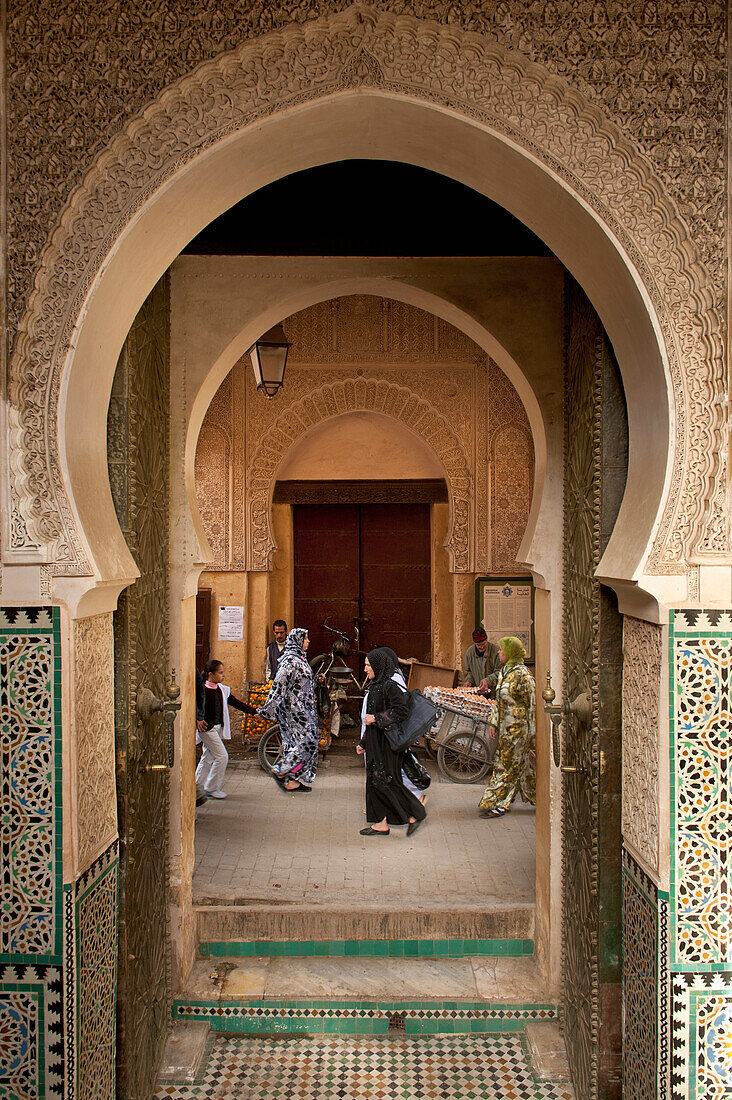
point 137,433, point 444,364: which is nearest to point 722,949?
point 137,433

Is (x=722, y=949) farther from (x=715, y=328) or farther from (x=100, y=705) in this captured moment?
(x=100, y=705)

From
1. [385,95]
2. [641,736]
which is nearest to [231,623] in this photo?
[641,736]

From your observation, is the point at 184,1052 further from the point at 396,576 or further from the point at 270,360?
the point at 396,576

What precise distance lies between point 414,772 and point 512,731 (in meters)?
0.59

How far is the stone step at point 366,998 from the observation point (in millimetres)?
3010

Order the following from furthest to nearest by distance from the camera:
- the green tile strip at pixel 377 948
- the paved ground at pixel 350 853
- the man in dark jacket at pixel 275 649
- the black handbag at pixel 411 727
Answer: the man in dark jacket at pixel 275 649, the black handbag at pixel 411 727, the paved ground at pixel 350 853, the green tile strip at pixel 377 948

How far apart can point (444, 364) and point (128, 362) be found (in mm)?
4265

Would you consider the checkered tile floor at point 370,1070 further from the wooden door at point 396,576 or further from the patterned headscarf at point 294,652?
the wooden door at point 396,576

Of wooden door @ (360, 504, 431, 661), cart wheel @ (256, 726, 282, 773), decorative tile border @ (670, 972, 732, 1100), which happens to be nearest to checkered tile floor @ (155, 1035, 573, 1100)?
decorative tile border @ (670, 972, 732, 1100)

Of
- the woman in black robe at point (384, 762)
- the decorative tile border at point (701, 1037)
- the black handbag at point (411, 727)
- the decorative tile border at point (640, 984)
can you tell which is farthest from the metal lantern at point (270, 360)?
the decorative tile border at point (701, 1037)

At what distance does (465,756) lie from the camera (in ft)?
18.3

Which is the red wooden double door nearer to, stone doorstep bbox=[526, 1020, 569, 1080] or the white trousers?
the white trousers

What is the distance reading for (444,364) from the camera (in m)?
6.39

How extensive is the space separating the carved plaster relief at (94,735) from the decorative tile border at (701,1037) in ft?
4.63
